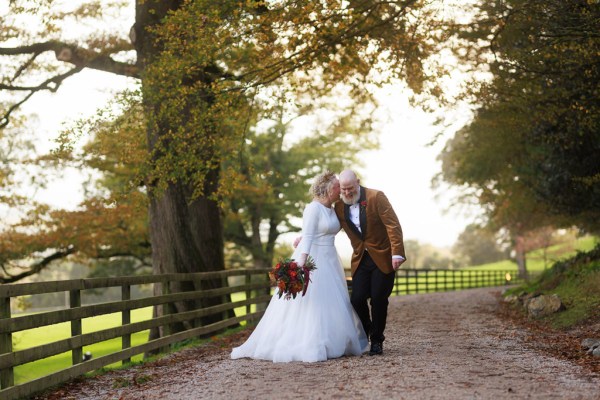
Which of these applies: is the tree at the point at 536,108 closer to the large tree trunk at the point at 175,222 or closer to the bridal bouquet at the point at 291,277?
the bridal bouquet at the point at 291,277

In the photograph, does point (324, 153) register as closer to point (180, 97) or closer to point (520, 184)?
point (520, 184)

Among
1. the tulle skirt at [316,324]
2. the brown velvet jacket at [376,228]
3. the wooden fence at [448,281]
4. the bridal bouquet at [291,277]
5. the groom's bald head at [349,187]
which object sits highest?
the groom's bald head at [349,187]

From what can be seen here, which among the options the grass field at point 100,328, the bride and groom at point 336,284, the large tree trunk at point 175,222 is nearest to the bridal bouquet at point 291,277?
the bride and groom at point 336,284

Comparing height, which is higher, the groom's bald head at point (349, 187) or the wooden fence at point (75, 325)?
the groom's bald head at point (349, 187)

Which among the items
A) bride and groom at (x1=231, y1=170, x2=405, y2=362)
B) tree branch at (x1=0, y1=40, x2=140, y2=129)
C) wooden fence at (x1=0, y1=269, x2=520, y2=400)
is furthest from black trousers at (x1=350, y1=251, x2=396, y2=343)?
tree branch at (x1=0, y1=40, x2=140, y2=129)

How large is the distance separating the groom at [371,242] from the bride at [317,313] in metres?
0.17

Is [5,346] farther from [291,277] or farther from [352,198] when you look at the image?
[352,198]

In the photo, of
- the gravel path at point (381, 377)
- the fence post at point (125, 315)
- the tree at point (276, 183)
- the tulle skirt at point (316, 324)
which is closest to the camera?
the gravel path at point (381, 377)

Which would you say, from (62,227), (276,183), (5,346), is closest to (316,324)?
(5,346)

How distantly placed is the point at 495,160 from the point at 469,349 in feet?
60.0

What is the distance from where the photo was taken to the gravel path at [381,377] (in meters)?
7.02

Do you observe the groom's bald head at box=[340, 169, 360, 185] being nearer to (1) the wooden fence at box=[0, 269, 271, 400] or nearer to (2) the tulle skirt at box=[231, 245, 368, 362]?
(2) the tulle skirt at box=[231, 245, 368, 362]

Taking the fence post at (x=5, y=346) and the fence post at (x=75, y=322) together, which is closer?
the fence post at (x=5, y=346)

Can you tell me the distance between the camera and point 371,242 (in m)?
9.55
